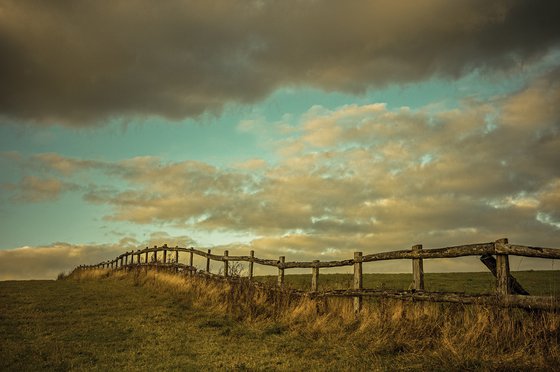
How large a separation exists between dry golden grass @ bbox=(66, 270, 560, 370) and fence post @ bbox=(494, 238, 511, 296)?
1.11 feet

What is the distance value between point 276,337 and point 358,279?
2.68m

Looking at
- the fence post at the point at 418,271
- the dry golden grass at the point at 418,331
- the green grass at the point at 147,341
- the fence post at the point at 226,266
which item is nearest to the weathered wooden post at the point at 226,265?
the fence post at the point at 226,266

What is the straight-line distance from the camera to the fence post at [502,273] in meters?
7.20

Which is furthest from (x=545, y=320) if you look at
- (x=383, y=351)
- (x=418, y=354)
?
(x=383, y=351)

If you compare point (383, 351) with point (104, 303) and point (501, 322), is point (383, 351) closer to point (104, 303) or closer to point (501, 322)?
point (501, 322)

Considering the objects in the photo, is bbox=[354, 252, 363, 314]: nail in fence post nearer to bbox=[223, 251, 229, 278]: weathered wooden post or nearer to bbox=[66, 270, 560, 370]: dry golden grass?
bbox=[66, 270, 560, 370]: dry golden grass

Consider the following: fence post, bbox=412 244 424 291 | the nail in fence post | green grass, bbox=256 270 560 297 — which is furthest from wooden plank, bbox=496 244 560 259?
green grass, bbox=256 270 560 297

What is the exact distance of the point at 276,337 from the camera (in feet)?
29.9

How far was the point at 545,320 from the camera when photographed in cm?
659

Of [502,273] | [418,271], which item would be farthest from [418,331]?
[502,273]

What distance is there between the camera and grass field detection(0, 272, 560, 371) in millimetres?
6586

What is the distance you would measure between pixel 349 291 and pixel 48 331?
7.80m

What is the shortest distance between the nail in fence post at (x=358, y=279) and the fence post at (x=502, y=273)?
12.0 feet

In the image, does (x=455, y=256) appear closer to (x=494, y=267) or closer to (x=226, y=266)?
(x=494, y=267)
